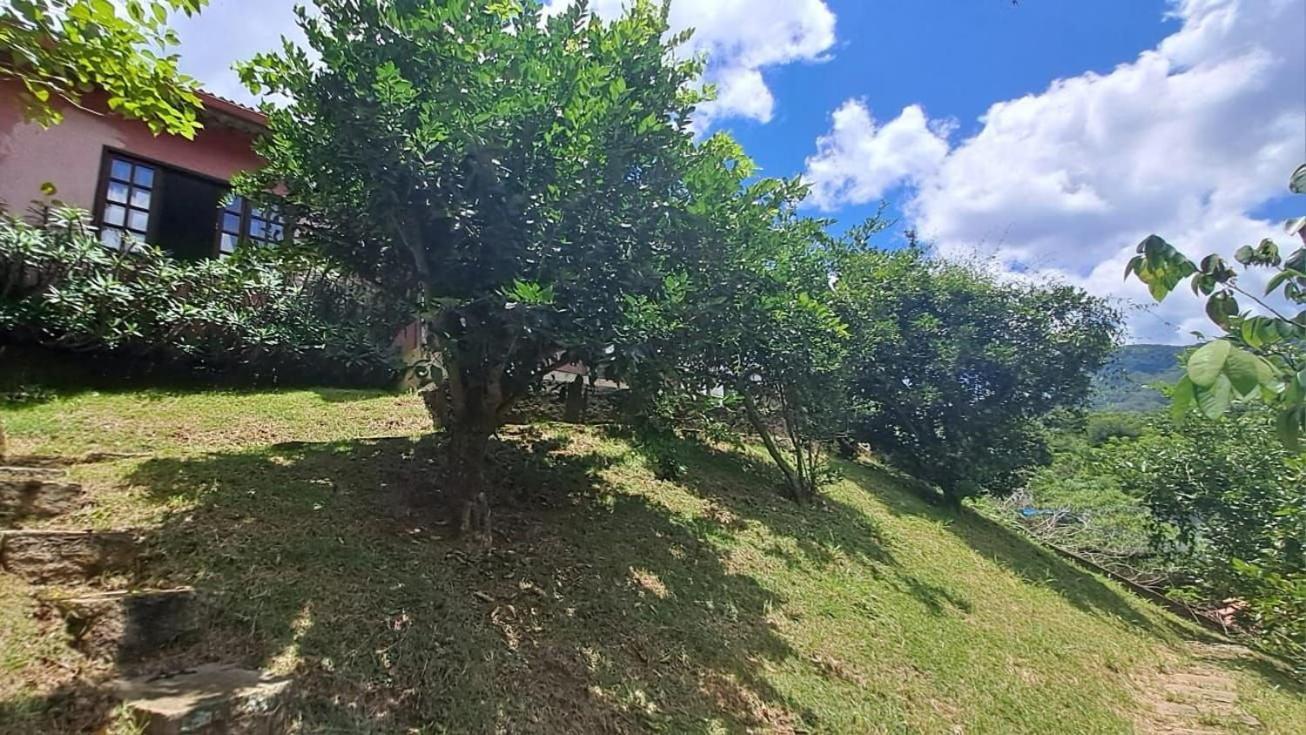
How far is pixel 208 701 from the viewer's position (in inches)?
96.1

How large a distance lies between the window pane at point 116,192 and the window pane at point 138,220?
0.19 m

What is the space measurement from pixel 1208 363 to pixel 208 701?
10.5ft

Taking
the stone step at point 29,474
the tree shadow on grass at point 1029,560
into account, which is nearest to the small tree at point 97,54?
the stone step at point 29,474

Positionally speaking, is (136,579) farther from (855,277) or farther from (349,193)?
(855,277)

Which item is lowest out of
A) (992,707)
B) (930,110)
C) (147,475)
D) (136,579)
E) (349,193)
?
(992,707)

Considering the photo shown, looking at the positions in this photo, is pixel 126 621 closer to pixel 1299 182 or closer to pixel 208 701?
pixel 208 701

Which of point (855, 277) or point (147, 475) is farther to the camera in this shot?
point (855, 277)

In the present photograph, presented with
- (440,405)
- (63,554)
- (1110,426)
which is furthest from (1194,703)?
(1110,426)

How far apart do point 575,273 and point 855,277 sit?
744 cm

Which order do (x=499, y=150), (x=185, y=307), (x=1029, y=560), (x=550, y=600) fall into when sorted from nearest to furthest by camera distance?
(x=499, y=150), (x=550, y=600), (x=185, y=307), (x=1029, y=560)

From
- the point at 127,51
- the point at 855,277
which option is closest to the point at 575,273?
the point at 127,51

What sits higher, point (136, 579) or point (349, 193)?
point (349, 193)

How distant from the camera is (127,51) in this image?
3.74 m

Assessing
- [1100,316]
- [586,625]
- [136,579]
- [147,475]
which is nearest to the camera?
[136,579]
